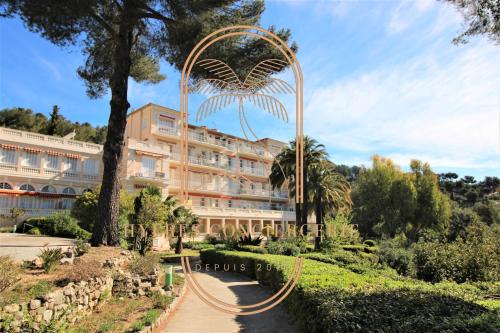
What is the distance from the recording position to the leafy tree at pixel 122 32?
34.4 ft

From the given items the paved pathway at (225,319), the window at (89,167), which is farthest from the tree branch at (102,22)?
the window at (89,167)

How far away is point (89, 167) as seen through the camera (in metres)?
30.7

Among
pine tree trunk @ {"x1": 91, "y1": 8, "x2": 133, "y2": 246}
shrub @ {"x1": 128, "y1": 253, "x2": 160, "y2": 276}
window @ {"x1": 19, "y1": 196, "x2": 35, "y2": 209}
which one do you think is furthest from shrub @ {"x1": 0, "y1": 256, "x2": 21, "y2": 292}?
window @ {"x1": 19, "y1": 196, "x2": 35, "y2": 209}

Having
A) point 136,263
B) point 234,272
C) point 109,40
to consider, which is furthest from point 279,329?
point 109,40

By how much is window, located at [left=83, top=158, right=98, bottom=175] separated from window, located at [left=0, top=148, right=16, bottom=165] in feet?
17.5

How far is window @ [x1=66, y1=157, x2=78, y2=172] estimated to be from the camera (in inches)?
1160

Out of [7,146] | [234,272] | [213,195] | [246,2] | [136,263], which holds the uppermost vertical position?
[246,2]

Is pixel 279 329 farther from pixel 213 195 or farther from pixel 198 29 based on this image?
pixel 213 195

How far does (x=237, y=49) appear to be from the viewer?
10.1 meters

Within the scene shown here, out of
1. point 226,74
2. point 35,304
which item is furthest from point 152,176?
point 226,74

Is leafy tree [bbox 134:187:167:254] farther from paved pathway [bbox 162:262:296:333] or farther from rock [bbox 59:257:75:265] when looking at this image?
rock [bbox 59:257:75:265]

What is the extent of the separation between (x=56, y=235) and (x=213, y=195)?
57.4ft

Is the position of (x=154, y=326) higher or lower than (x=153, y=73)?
lower

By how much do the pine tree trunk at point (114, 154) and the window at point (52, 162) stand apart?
59.8 feet
